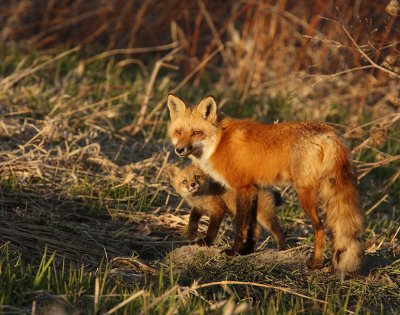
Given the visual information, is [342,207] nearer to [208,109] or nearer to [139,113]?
[208,109]

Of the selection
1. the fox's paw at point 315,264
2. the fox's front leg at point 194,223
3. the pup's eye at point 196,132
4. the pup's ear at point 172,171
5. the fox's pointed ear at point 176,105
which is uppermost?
the fox's pointed ear at point 176,105

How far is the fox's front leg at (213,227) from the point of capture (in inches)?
229

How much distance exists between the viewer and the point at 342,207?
16.2 ft

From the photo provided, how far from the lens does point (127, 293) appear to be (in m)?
4.16

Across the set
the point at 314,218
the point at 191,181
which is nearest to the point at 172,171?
the point at 191,181

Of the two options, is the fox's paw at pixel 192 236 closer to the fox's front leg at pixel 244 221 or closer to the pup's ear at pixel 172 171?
the fox's front leg at pixel 244 221

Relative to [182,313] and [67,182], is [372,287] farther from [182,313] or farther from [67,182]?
[67,182]

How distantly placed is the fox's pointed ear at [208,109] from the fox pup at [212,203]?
0.62 m

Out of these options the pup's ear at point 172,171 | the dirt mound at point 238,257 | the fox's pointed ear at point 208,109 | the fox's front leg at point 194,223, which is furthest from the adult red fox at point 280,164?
the pup's ear at point 172,171

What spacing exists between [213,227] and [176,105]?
3.95 feet

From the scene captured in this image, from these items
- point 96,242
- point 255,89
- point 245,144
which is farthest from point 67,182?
point 255,89

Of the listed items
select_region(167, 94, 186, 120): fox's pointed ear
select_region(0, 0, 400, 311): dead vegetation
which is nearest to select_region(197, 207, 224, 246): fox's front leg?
select_region(0, 0, 400, 311): dead vegetation

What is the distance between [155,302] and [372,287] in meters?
1.91

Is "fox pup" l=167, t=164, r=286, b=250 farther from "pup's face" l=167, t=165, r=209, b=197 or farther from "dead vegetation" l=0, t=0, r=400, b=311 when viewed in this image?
"dead vegetation" l=0, t=0, r=400, b=311
